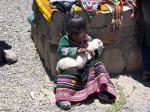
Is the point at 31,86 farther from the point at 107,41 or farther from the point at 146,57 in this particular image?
the point at 146,57

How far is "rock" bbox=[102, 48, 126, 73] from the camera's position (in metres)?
5.12

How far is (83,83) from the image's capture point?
15.4 feet

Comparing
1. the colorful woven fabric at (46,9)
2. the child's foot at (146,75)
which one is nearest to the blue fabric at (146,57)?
the child's foot at (146,75)

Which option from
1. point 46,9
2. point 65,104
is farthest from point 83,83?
point 46,9

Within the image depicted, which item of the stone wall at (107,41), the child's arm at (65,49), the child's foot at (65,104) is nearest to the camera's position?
the child's foot at (65,104)

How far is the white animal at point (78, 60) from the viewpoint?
461cm

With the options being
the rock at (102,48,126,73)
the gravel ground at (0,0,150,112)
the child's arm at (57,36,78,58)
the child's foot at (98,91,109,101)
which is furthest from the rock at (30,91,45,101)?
the rock at (102,48,126,73)

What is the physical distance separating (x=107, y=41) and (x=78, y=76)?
690mm

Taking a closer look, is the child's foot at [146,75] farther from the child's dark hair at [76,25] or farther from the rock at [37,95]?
the rock at [37,95]

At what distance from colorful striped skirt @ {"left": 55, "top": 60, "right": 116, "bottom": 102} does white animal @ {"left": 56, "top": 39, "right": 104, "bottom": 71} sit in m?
0.05

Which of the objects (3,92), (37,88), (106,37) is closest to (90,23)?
(106,37)

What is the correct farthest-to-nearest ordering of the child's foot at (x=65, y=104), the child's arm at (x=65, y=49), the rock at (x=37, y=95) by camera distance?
the rock at (x=37, y=95)
the child's arm at (x=65, y=49)
the child's foot at (x=65, y=104)

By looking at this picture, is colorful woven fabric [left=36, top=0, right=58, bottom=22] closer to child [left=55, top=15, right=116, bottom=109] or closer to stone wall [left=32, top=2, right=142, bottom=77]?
stone wall [left=32, top=2, right=142, bottom=77]

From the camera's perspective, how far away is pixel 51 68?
16.7 feet
